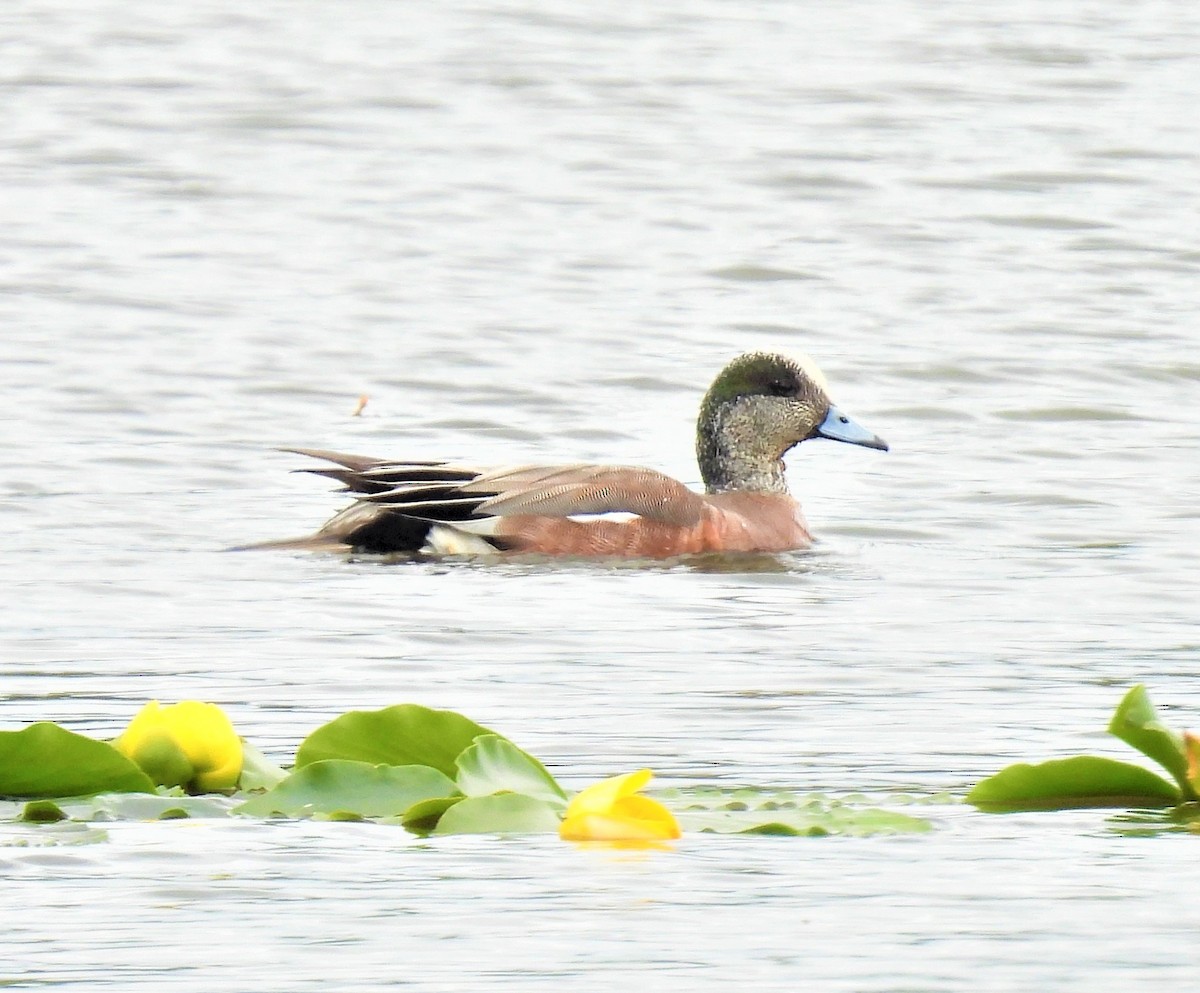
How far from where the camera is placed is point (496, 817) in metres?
5.16

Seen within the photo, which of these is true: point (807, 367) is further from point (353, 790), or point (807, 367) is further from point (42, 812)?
point (42, 812)

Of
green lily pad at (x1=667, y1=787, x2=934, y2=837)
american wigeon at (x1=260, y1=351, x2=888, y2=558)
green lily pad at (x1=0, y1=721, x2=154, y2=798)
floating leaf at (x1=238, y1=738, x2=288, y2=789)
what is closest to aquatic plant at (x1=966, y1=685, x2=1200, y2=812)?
green lily pad at (x1=667, y1=787, x2=934, y2=837)

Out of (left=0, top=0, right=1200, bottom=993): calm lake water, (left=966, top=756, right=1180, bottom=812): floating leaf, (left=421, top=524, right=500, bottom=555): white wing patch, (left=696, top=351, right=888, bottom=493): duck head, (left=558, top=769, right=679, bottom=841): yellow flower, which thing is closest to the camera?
(left=0, top=0, right=1200, bottom=993): calm lake water

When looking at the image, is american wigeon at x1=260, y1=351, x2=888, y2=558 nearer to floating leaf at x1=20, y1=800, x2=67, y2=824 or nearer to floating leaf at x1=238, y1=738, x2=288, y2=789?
floating leaf at x1=238, y1=738, x2=288, y2=789

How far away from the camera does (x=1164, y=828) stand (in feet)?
17.5

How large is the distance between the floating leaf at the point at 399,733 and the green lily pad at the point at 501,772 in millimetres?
61

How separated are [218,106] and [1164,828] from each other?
18054 mm

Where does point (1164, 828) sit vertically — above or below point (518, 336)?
above

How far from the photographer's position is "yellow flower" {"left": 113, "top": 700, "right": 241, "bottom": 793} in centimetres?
532

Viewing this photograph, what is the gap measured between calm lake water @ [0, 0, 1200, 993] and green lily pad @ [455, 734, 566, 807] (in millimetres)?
109

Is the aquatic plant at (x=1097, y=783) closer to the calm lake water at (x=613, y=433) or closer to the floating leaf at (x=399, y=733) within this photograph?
the calm lake water at (x=613, y=433)

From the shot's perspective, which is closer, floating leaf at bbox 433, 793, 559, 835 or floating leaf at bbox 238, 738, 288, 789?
floating leaf at bbox 433, 793, 559, 835

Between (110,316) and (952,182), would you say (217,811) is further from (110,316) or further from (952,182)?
(952,182)

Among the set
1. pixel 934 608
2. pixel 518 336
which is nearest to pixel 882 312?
pixel 518 336
